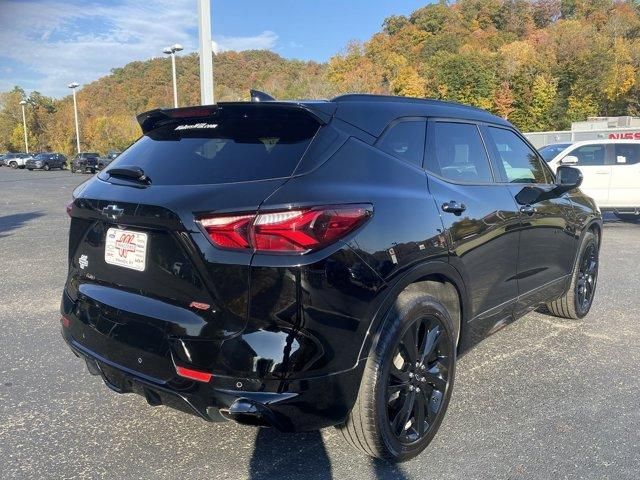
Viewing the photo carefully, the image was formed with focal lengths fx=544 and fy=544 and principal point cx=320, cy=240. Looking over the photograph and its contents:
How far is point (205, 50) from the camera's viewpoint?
9.84 m

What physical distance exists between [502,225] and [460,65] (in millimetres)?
69428

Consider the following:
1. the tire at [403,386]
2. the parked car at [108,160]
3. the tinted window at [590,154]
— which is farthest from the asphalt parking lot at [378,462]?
the tinted window at [590,154]

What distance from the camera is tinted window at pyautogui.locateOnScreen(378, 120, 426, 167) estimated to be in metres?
2.79

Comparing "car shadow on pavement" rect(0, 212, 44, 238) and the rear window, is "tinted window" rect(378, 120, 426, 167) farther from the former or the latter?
"car shadow on pavement" rect(0, 212, 44, 238)

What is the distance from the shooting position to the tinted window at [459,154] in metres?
3.11

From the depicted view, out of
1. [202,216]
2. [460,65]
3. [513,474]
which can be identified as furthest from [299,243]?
[460,65]

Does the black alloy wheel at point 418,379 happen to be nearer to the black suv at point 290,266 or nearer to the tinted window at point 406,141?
the black suv at point 290,266

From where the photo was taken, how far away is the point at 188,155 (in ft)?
8.64

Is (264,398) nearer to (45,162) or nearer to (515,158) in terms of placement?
(515,158)

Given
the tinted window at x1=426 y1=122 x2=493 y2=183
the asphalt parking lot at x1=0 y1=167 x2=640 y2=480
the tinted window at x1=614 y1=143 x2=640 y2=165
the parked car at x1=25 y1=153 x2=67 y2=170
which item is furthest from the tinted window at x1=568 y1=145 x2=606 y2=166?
the parked car at x1=25 y1=153 x2=67 y2=170

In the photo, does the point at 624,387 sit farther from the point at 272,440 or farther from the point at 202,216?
the point at 202,216

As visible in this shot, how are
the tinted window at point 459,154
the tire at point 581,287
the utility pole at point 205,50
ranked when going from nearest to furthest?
1. the tinted window at point 459,154
2. the tire at point 581,287
3. the utility pole at point 205,50

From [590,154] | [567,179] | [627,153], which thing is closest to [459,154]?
[567,179]

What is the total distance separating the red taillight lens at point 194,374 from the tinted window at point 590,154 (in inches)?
457
